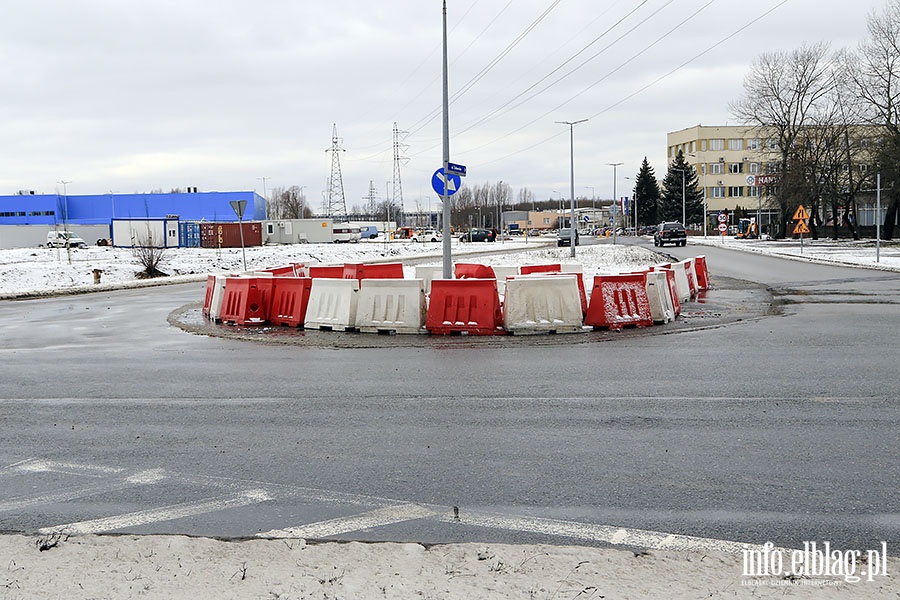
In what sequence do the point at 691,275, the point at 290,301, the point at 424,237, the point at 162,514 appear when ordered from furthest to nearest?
the point at 424,237, the point at 691,275, the point at 290,301, the point at 162,514

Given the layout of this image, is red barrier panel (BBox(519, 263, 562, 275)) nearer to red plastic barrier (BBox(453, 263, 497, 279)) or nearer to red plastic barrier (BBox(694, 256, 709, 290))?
red plastic barrier (BBox(453, 263, 497, 279))

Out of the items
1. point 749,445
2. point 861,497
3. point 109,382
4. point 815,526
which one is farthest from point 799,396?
point 109,382

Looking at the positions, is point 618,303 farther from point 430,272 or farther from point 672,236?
point 672,236

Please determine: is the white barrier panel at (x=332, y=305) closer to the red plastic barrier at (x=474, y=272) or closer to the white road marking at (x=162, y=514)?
the red plastic barrier at (x=474, y=272)

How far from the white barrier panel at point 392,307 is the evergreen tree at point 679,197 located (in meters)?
111

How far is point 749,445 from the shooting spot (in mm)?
6844

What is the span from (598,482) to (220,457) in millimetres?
3015

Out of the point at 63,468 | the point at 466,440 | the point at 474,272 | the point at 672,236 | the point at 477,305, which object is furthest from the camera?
the point at 672,236

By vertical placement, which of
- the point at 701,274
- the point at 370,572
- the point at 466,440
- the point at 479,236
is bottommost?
the point at 479,236

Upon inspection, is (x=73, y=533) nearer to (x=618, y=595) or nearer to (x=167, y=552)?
(x=167, y=552)

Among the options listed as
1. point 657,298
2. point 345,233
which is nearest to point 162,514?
point 657,298

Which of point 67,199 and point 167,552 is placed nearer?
point 167,552

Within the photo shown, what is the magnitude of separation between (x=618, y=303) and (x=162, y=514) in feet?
37.3

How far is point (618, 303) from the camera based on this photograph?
1553 centimetres
